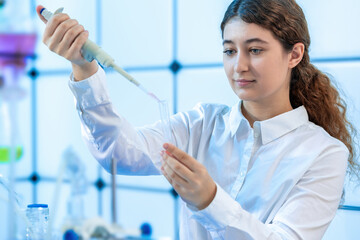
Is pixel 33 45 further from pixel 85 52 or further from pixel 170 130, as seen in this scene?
pixel 170 130

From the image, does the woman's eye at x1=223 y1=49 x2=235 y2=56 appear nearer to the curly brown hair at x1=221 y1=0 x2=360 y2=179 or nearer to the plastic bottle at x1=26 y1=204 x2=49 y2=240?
the curly brown hair at x1=221 y1=0 x2=360 y2=179

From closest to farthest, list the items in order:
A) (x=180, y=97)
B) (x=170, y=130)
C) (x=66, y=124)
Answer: (x=170, y=130), (x=180, y=97), (x=66, y=124)

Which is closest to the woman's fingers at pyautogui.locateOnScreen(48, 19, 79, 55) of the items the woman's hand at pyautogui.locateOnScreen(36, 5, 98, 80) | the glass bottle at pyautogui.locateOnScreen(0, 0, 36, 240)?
the woman's hand at pyautogui.locateOnScreen(36, 5, 98, 80)

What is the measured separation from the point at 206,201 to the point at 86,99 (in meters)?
0.36

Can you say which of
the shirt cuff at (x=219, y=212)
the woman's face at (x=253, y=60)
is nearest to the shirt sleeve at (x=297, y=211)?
the shirt cuff at (x=219, y=212)

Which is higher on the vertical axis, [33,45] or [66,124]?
[33,45]

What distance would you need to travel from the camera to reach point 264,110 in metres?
1.35

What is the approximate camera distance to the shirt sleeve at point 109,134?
3.66 feet

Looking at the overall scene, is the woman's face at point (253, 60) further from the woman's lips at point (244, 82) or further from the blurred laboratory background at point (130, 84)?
the blurred laboratory background at point (130, 84)

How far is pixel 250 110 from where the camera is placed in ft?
4.50

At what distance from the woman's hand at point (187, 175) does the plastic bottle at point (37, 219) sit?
0.25 m

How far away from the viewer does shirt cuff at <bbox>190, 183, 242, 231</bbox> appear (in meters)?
0.98

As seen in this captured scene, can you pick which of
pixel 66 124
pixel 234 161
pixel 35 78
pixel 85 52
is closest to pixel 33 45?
pixel 85 52

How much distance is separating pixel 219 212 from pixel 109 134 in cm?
36
